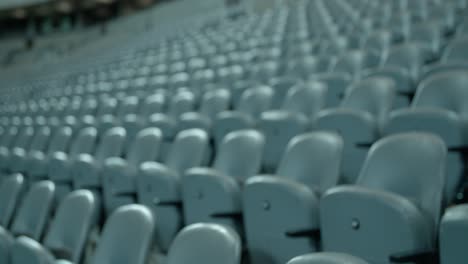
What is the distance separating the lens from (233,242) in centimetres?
62

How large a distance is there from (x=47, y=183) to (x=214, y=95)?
0.81 meters

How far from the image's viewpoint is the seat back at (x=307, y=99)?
1.44m

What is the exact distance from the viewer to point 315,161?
0.95m

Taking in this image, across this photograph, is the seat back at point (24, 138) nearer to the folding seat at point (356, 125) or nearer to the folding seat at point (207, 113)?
the folding seat at point (207, 113)

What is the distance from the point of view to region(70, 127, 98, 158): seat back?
74.3 inches

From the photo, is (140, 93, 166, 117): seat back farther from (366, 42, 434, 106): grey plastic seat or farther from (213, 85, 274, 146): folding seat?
(366, 42, 434, 106): grey plastic seat

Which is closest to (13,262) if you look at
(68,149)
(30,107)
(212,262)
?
(212,262)

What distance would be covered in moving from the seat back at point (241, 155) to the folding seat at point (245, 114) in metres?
0.24

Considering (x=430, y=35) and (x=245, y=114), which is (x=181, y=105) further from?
(x=430, y=35)

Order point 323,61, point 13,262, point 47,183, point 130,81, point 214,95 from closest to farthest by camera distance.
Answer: point 13,262 → point 47,183 → point 214,95 → point 323,61 → point 130,81

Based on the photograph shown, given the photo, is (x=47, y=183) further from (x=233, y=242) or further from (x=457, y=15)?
(x=457, y=15)

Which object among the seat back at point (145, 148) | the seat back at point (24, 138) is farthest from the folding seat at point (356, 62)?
the seat back at point (24, 138)

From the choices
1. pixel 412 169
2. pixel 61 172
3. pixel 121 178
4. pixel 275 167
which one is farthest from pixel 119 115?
pixel 412 169

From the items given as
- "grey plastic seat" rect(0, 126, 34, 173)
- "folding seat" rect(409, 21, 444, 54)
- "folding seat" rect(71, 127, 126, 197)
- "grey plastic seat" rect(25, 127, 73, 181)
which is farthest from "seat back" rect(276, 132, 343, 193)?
"grey plastic seat" rect(0, 126, 34, 173)
